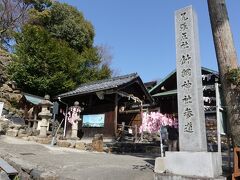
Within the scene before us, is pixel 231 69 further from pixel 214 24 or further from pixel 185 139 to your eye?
pixel 185 139

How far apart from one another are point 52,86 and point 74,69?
3.22 m

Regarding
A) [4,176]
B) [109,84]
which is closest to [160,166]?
[4,176]

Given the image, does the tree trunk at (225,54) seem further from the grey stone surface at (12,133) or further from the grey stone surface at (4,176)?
the grey stone surface at (12,133)

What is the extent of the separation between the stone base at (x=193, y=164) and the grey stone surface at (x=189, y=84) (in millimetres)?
183

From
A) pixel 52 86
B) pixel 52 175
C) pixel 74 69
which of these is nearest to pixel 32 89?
pixel 52 86

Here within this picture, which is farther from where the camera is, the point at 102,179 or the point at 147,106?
the point at 147,106

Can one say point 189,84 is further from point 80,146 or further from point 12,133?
point 12,133

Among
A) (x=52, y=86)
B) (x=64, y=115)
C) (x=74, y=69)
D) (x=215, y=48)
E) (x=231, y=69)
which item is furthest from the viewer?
(x=74, y=69)

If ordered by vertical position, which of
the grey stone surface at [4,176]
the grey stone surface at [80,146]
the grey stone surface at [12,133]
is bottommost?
the grey stone surface at [4,176]

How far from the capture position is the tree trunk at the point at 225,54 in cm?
574

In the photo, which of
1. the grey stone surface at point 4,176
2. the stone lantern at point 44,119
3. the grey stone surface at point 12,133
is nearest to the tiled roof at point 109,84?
the stone lantern at point 44,119

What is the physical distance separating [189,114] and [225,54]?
1.60 metres

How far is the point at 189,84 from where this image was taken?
6078mm

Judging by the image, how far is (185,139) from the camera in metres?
5.79
